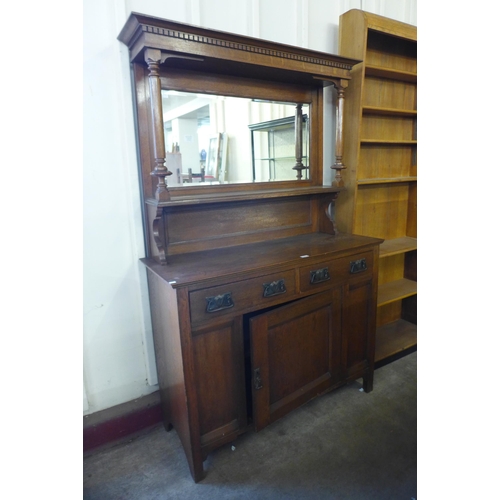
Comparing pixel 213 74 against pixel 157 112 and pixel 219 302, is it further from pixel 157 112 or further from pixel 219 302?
pixel 219 302

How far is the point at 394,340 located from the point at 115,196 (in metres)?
2.20

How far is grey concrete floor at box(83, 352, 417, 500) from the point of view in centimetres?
153

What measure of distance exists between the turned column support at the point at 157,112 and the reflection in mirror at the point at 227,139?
0.22 m

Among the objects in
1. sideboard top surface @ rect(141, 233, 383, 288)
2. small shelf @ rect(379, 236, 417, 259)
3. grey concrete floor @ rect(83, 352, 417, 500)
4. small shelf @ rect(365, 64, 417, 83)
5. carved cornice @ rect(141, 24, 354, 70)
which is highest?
small shelf @ rect(365, 64, 417, 83)

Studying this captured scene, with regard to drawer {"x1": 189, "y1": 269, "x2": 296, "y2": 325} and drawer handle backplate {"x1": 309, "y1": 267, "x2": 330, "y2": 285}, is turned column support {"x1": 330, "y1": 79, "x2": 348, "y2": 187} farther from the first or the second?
drawer {"x1": 189, "y1": 269, "x2": 296, "y2": 325}

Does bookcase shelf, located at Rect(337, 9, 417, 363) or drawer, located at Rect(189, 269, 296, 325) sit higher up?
bookcase shelf, located at Rect(337, 9, 417, 363)

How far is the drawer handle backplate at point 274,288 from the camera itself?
5.27 feet

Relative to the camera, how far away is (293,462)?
5.49 feet

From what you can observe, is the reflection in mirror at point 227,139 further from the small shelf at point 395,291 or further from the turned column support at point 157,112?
the small shelf at point 395,291

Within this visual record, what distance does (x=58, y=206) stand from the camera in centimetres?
54

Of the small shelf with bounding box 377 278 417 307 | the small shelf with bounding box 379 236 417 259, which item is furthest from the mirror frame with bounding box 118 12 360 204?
the small shelf with bounding box 377 278 417 307

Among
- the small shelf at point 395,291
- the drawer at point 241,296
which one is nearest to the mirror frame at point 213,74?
the drawer at point 241,296

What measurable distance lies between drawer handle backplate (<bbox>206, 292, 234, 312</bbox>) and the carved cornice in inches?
42.6
